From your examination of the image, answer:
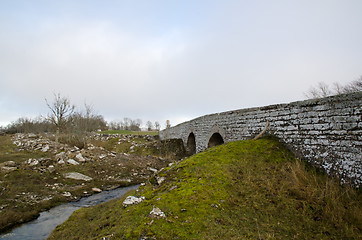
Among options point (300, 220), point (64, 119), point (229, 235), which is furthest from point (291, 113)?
point (64, 119)

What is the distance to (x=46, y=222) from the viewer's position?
4895 mm

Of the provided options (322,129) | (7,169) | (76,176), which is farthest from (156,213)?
(7,169)

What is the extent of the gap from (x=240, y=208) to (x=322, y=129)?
9.29ft

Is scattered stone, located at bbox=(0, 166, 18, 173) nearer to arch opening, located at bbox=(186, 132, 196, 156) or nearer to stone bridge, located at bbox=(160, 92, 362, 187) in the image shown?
stone bridge, located at bbox=(160, 92, 362, 187)

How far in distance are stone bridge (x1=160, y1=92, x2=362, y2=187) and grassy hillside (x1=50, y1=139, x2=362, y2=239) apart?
1.15ft

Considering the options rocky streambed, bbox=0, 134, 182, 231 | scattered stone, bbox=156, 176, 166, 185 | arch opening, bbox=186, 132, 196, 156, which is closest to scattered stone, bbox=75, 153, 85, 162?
rocky streambed, bbox=0, 134, 182, 231

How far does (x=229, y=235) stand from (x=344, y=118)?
137 inches

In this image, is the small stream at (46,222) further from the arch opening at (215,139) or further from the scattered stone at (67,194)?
the arch opening at (215,139)

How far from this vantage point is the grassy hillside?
259 cm

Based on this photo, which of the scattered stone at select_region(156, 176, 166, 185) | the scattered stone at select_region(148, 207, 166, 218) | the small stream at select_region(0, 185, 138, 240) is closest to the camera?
the scattered stone at select_region(148, 207, 166, 218)

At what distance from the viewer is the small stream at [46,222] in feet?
13.9

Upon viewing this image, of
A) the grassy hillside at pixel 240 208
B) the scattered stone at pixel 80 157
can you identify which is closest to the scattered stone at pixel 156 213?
the grassy hillside at pixel 240 208

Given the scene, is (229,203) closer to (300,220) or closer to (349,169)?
(300,220)

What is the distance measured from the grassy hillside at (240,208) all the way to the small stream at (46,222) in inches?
28.5
